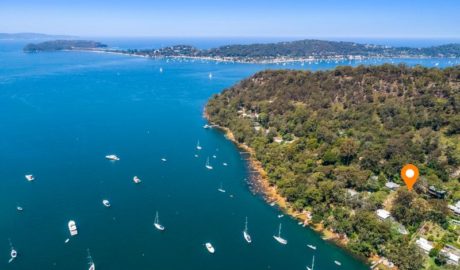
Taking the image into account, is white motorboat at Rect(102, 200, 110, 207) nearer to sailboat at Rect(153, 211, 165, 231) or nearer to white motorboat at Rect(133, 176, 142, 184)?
white motorboat at Rect(133, 176, 142, 184)

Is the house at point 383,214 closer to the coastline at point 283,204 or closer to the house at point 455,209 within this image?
the coastline at point 283,204

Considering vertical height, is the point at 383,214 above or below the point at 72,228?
above

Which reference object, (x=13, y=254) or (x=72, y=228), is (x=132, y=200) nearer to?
(x=72, y=228)

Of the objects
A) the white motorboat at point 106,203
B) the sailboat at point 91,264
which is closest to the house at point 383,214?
the sailboat at point 91,264

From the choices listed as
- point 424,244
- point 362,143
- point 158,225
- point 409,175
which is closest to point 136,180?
point 158,225

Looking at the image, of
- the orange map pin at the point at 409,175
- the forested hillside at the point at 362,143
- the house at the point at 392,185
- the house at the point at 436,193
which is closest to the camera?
the forested hillside at the point at 362,143

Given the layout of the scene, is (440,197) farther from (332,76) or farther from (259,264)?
(332,76)
